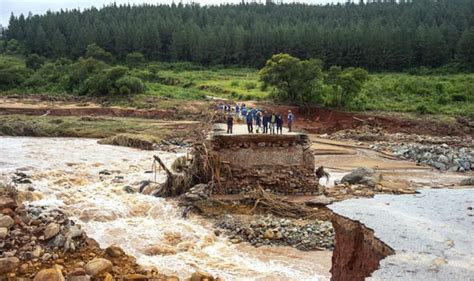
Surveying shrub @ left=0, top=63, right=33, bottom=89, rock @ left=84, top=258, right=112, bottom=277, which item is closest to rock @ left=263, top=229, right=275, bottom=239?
rock @ left=84, top=258, right=112, bottom=277

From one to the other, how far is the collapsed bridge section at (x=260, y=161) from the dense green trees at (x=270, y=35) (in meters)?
56.1

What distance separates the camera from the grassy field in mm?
46625

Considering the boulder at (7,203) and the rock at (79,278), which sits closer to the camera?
the rock at (79,278)

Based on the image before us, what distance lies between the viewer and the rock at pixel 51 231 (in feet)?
39.4

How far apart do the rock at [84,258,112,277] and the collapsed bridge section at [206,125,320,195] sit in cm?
719

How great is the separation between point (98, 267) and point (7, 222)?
11.1 feet

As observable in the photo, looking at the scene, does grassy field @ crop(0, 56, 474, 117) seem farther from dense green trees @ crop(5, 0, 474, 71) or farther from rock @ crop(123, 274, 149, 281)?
rock @ crop(123, 274, 149, 281)

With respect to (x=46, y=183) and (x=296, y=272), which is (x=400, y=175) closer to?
(x=296, y=272)

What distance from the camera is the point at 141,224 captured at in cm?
1536

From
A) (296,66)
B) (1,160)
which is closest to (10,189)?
(1,160)

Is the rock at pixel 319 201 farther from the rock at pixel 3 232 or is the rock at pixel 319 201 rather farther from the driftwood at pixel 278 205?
the rock at pixel 3 232

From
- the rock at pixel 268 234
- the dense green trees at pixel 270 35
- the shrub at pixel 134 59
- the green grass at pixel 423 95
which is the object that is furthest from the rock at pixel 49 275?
the shrub at pixel 134 59

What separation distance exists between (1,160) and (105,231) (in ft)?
42.4

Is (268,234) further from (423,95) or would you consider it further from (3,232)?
(423,95)
